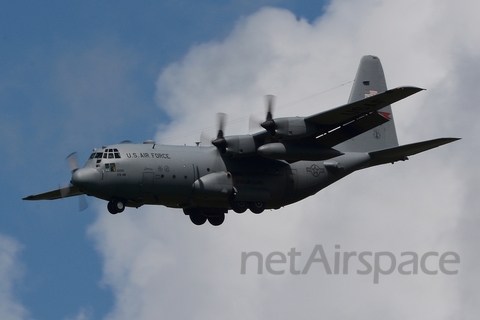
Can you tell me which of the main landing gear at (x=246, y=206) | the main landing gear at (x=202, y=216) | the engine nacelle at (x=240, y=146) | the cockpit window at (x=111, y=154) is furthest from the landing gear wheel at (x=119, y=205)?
the engine nacelle at (x=240, y=146)

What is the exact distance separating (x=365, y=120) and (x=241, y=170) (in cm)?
438

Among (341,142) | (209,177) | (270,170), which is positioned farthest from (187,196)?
(341,142)

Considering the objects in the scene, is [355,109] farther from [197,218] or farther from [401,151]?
[197,218]

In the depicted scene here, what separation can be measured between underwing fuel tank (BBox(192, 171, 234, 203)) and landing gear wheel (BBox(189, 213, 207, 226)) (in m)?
1.60

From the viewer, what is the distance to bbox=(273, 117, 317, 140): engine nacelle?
26.5 meters

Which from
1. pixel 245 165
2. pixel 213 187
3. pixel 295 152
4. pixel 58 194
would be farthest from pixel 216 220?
pixel 58 194

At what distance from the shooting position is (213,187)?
27.2m

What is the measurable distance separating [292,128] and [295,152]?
A: 2.64 ft

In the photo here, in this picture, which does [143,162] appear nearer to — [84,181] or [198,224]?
[84,181]

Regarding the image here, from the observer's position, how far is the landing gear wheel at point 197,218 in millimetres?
29141

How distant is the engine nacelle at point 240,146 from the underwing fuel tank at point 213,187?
28.7 inches

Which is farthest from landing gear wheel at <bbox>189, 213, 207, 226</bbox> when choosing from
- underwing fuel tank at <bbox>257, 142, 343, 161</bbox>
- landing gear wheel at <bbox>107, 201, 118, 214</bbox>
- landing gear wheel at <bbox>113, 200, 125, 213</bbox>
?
underwing fuel tank at <bbox>257, 142, 343, 161</bbox>

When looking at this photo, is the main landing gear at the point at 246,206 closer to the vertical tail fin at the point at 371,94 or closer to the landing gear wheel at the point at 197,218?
the landing gear wheel at the point at 197,218

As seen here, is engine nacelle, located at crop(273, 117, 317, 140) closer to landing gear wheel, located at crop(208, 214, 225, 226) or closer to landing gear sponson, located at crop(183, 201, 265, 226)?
landing gear sponson, located at crop(183, 201, 265, 226)
